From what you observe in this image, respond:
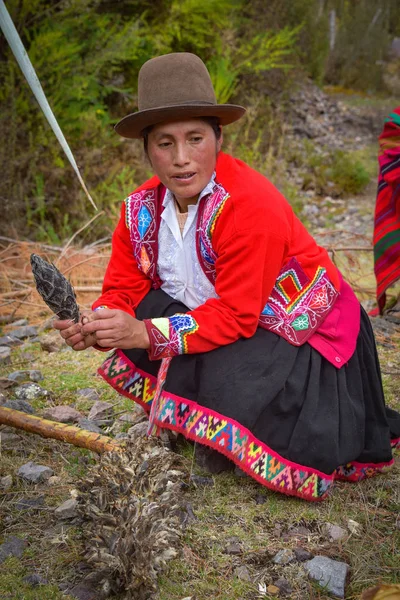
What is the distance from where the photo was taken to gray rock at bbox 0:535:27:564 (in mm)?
1682

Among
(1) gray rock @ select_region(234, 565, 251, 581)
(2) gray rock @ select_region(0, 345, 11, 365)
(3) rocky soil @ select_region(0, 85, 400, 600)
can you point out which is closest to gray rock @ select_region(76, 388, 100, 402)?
(3) rocky soil @ select_region(0, 85, 400, 600)

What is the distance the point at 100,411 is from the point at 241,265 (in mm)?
1067

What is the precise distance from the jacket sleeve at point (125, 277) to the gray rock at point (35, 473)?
60 cm

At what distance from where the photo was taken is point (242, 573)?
164 centimetres

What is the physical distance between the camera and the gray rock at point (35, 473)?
2.05m

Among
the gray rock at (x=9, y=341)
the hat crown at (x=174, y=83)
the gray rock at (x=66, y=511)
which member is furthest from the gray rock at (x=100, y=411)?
the hat crown at (x=174, y=83)

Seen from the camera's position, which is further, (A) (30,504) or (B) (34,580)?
(A) (30,504)

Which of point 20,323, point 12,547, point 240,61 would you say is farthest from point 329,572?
point 240,61

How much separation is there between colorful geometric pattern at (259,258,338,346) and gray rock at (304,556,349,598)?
0.65 meters

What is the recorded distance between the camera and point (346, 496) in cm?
203

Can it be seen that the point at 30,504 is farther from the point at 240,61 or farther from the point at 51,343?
the point at 240,61

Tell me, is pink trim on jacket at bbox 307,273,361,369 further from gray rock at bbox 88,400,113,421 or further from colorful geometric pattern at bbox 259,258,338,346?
gray rock at bbox 88,400,113,421

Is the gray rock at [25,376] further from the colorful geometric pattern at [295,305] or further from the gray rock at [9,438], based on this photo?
the colorful geometric pattern at [295,305]

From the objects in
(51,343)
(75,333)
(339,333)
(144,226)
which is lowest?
(51,343)
